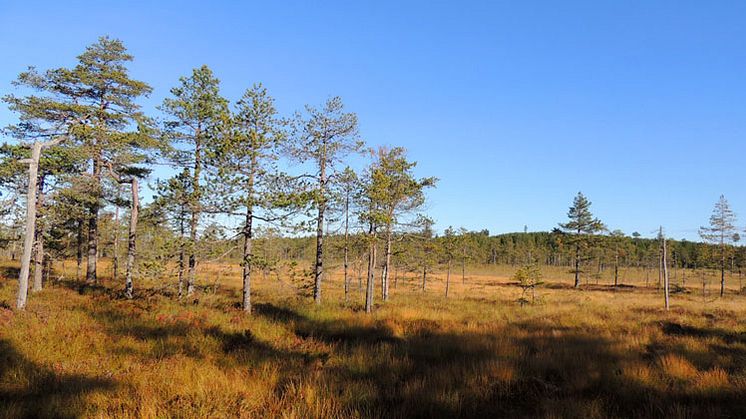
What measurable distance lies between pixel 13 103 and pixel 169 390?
1935 cm

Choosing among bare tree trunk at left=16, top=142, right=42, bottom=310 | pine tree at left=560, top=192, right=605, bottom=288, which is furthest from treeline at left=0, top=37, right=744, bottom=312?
pine tree at left=560, top=192, right=605, bottom=288

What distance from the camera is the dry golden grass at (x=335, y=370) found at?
5.18 metres

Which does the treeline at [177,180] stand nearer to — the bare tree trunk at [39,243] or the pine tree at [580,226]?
the bare tree trunk at [39,243]

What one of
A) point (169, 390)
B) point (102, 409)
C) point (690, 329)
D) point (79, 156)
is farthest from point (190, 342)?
point (690, 329)

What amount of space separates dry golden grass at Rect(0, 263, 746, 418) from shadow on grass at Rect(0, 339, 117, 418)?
A: 1.0 inches

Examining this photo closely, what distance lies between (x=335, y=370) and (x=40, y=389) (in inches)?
178

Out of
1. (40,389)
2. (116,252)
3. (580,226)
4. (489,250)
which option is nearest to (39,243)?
(116,252)

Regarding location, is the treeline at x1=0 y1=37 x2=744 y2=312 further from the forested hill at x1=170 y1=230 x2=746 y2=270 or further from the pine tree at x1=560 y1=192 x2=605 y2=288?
the pine tree at x1=560 y1=192 x2=605 y2=288

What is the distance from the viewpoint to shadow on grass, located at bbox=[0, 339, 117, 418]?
4762 millimetres

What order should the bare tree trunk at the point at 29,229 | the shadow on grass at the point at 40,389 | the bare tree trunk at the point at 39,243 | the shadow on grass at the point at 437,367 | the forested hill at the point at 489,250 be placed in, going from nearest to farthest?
1. the shadow on grass at the point at 40,389
2. the shadow on grass at the point at 437,367
3. the bare tree trunk at the point at 29,229
4. the bare tree trunk at the point at 39,243
5. the forested hill at the point at 489,250

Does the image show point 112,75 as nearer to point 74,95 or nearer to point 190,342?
point 74,95

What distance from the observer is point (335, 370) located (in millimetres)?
7098

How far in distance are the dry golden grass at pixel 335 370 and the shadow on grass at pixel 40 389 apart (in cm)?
2

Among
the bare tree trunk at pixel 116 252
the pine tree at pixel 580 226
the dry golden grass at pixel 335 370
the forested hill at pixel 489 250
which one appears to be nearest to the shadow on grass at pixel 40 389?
the dry golden grass at pixel 335 370
